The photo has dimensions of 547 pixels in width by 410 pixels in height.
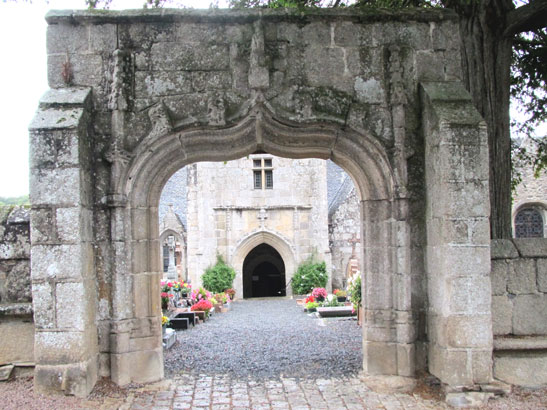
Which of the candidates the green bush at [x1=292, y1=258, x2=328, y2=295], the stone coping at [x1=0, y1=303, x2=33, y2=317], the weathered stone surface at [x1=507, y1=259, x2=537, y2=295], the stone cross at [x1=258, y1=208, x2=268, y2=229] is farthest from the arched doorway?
the weathered stone surface at [x1=507, y1=259, x2=537, y2=295]

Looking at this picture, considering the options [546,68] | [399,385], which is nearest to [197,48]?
[399,385]

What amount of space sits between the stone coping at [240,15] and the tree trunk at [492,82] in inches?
24.7

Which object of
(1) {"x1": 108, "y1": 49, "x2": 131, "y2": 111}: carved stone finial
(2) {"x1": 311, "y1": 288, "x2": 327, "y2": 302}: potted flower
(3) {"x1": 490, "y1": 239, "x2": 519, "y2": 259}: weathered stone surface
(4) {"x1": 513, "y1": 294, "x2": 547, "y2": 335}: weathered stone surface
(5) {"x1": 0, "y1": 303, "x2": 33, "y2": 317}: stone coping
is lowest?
(2) {"x1": 311, "y1": 288, "x2": 327, "y2": 302}: potted flower

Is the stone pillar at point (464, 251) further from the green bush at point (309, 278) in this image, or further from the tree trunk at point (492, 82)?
the green bush at point (309, 278)

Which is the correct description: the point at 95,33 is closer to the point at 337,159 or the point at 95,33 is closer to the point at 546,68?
the point at 337,159

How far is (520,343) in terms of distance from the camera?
4996 millimetres

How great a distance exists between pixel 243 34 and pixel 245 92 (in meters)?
0.58

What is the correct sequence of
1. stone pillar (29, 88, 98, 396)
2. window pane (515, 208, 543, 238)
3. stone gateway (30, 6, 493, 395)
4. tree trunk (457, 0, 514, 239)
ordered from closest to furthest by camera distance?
stone pillar (29, 88, 98, 396)
stone gateway (30, 6, 493, 395)
tree trunk (457, 0, 514, 239)
window pane (515, 208, 543, 238)

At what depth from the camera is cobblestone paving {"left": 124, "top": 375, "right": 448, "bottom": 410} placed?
15.6 ft

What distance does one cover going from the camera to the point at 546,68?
24.4 ft

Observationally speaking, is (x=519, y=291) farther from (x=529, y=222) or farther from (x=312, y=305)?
(x=529, y=222)

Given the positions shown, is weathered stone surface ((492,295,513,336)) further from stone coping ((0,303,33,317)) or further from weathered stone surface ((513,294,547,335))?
stone coping ((0,303,33,317))

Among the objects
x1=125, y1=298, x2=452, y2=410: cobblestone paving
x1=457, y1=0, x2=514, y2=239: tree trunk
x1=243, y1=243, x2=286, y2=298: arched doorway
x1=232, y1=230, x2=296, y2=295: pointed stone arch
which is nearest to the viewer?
x1=125, y1=298, x2=452, y2=410: cobblestone paving

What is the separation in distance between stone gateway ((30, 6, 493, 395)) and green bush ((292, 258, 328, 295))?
1218cm
